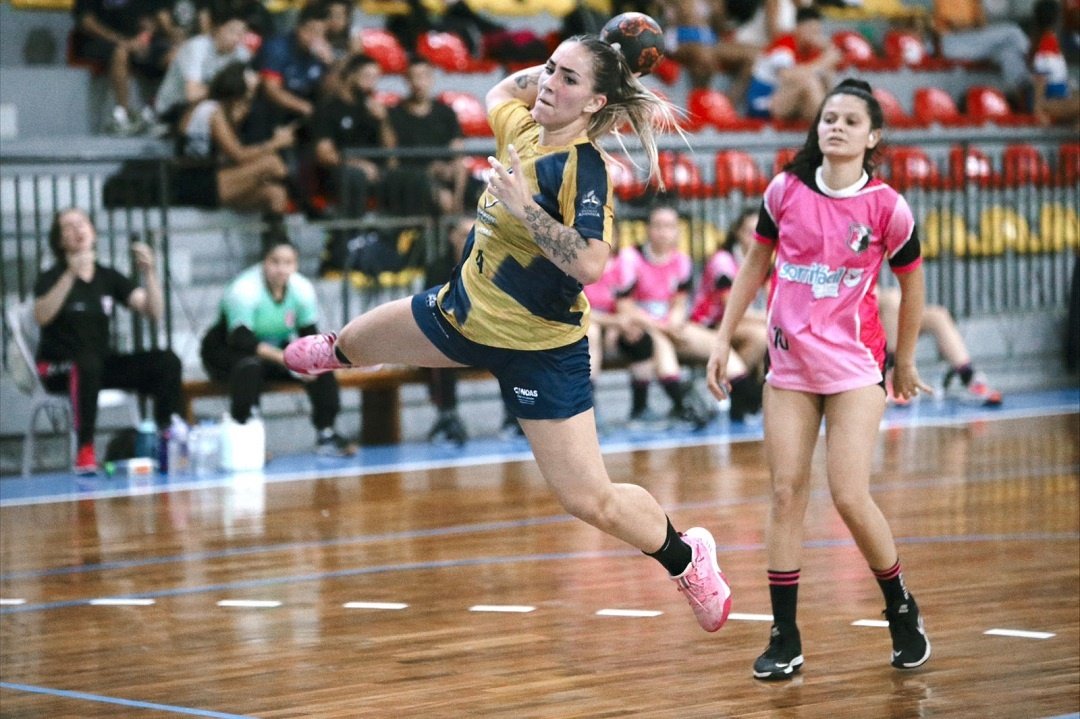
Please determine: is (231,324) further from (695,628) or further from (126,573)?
(695,628)

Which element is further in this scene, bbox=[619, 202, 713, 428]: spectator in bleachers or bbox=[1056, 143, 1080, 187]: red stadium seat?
bbox=[1056, 143, 1080, 187]: red stadium seat

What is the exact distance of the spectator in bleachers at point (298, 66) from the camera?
13586mm

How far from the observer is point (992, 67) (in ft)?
63.3

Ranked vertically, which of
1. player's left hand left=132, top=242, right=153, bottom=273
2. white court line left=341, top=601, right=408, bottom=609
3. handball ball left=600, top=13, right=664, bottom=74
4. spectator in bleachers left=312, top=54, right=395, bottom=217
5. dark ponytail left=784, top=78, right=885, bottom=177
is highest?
spectator in bleachers left=312, top=54, right=395, bottom=217

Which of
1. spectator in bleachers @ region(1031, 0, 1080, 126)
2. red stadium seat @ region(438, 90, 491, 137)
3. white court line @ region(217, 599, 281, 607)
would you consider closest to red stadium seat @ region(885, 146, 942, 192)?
spectator in bleachers @ region(1031, 0, 1080, 126)

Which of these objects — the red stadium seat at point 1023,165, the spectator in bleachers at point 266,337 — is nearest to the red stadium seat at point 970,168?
the red stadium seat at point 1023,165

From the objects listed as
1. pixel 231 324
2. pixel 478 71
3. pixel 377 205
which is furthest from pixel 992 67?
pixel 231 324

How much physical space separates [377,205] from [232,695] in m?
7.98

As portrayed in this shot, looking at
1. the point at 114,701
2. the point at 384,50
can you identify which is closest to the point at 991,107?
the point at 384,50

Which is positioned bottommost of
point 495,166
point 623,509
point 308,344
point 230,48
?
point 623,509

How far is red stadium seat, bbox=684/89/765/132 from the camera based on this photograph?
16297 millimetres

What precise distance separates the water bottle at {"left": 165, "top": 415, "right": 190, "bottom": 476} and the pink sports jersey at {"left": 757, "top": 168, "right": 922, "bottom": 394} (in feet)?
20.4

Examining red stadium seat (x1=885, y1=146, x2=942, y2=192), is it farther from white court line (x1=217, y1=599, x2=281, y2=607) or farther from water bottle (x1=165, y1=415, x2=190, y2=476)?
white court line (x1=217, y1=599, x2=281, y2=607)

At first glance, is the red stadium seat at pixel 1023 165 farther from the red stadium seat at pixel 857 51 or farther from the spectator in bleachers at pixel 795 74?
the red stadium seat at pixel 857 51
